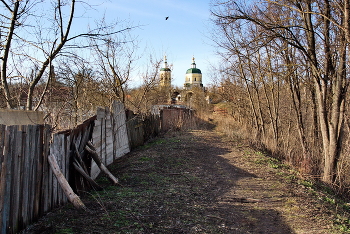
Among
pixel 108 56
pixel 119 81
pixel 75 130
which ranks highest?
pixel 108 56

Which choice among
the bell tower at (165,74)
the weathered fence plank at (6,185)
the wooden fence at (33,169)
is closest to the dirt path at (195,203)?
the wooden fence at (33,169)

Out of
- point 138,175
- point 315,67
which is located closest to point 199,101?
point 315,67

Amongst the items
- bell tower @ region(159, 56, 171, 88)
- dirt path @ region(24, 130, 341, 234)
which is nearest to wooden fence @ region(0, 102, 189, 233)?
dirt path @ region(24, 130, 341, 234)

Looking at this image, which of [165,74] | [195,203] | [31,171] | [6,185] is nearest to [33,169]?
[31,171]

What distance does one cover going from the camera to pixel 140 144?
11289 millimetres

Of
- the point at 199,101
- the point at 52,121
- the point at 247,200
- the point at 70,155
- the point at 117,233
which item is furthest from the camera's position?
the point at 199,101

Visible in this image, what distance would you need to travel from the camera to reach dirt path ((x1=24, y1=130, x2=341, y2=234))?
387cm

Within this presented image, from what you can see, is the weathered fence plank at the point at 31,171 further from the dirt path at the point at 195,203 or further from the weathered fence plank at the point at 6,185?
the dirt path at the point at 195,203

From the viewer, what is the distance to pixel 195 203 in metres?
5.03

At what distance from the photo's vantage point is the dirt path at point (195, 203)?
387 cm

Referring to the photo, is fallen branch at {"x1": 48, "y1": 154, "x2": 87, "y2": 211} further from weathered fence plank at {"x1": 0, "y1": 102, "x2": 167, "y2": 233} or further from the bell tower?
the bell tower

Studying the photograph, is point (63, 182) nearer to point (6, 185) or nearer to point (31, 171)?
point (31, 171)

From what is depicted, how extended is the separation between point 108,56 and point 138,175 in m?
5.17

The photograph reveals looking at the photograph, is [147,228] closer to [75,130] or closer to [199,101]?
[75,130]
